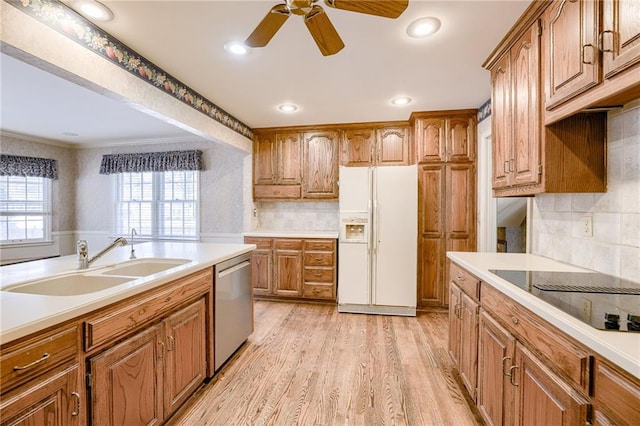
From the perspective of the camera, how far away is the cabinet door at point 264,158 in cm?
418

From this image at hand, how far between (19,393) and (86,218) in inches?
218

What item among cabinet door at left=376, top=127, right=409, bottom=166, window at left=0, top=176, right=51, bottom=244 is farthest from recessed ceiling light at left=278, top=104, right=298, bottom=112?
window at left=0, top=176, right=51, bottom=244

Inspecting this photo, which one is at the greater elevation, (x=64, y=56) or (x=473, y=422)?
A: (x=64, y=56)

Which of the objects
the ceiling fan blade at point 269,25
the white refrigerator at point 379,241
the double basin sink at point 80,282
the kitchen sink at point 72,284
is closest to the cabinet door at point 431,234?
the white refrigerator at point 379,241

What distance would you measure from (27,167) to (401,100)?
5.88 metres

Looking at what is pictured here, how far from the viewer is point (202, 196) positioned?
15.6 ft

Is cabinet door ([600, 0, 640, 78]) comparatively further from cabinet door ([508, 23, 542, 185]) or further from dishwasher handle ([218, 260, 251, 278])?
dishwasher handle ([218, 260, 251, 278])

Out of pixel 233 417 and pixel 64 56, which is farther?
pixel 233 417

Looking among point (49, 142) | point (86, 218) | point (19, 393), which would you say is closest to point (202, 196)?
point (86, 218)

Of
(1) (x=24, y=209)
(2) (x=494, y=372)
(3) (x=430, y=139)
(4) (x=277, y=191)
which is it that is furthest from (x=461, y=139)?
(1) (x=24, y=209)

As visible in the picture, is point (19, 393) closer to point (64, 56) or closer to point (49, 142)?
point (64, 56)

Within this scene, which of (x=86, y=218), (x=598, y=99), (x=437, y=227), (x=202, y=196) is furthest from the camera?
(x=86, y=218)

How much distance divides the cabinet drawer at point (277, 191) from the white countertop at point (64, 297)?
1767mm

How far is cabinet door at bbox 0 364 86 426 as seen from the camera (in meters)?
0.88
